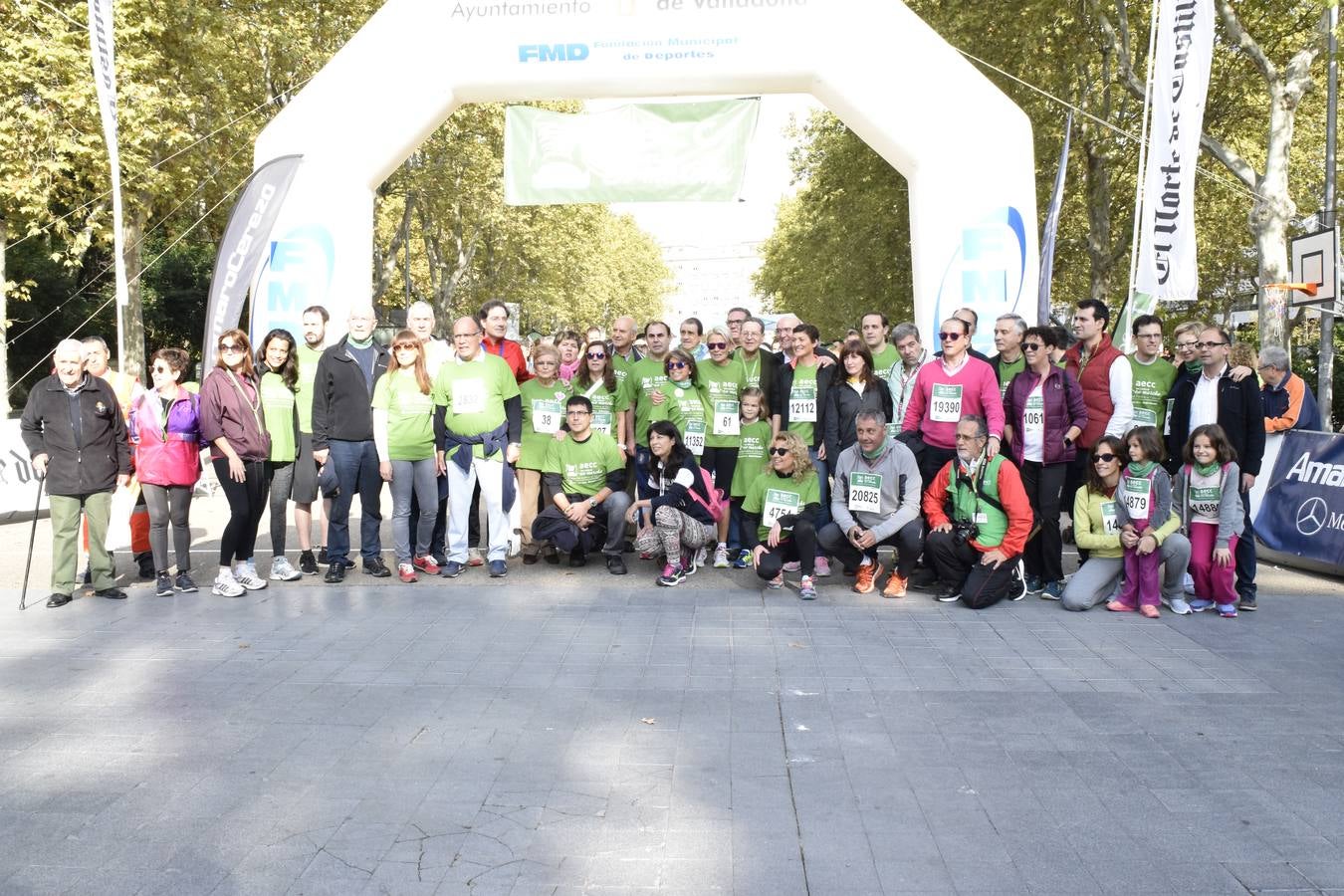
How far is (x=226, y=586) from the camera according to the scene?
717 centimetres

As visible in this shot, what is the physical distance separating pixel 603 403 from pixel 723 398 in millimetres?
1000

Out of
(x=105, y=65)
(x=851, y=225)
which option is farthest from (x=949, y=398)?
(x=851, y=225)

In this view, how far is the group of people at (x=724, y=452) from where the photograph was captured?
6809 mm

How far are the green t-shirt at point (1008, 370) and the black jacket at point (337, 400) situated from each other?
4.63 meters

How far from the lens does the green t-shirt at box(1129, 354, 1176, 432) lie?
24.5 ft

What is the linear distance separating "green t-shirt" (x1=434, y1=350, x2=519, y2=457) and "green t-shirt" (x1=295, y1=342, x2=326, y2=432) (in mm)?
928

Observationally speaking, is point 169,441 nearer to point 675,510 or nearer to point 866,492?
point 675,510

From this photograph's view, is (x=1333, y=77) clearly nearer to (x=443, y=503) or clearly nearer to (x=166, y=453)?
(x=443, y=503)

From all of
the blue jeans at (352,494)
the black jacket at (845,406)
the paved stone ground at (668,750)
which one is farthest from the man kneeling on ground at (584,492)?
the black jacket at (845,406)

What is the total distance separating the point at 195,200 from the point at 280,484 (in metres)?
18.0

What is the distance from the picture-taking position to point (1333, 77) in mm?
14406

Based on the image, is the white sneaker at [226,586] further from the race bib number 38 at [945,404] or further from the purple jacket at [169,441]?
the race bib number 38 at [945,404]

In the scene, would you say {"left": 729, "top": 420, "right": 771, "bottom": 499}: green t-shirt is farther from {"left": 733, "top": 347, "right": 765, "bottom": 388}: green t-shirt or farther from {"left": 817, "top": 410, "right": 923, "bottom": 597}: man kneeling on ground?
{"left": 817, "top": 410, "right": 923, "bottom": 597}: man kneeling on ground

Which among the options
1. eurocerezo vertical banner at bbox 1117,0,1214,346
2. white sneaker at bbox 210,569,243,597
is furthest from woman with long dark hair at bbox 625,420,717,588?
eurocerezo vertical banner at bbox 1117,0,1214,346
